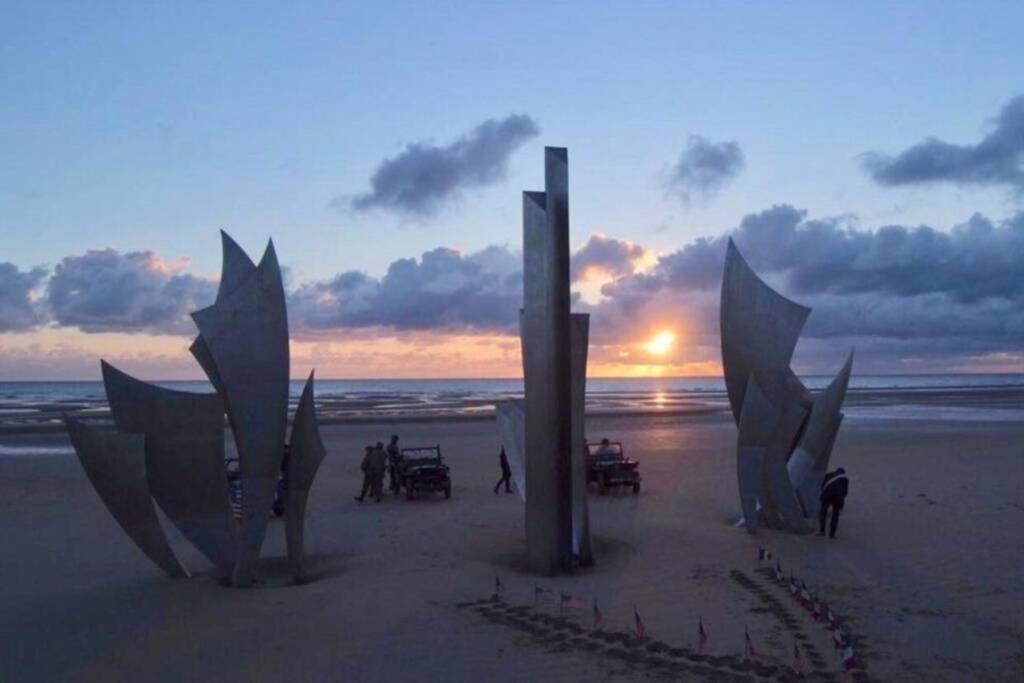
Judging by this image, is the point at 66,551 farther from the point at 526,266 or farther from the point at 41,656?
the point at 526,266

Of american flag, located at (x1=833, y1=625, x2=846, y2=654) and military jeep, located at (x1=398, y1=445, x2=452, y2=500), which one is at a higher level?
military jeep, located at (x1=398, y1=445, x2=452, y2=500)

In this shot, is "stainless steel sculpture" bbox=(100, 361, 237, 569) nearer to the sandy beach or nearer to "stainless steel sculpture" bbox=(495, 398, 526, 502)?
the sandy beach

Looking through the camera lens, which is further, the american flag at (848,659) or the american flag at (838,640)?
the american flag at (838,640)

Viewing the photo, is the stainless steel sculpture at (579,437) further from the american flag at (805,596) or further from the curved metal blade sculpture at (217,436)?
the curved metal blade sculpture at (217,436)

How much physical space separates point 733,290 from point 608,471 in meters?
5.45

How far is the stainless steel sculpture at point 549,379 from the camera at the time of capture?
1153cm

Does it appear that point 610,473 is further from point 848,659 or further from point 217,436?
point 848,659

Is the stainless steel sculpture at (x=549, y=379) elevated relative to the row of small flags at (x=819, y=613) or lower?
elevated

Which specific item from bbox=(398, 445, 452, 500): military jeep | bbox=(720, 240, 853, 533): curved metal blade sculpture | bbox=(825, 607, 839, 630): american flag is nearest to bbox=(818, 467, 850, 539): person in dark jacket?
bbox=(720, 240, 853, 533): curved metal blade sculpture

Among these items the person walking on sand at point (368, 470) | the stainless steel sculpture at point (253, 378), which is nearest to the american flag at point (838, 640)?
the stainless steel sculpture at point (253, 378)

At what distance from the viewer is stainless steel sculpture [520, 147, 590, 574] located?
11.5 metres

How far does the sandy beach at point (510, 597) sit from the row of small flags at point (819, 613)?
14 cm

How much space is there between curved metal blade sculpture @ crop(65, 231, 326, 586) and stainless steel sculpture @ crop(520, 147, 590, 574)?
283cm

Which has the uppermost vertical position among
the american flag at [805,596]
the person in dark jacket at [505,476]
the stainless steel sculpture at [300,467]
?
the stainless steel sculpture at [300,467]
